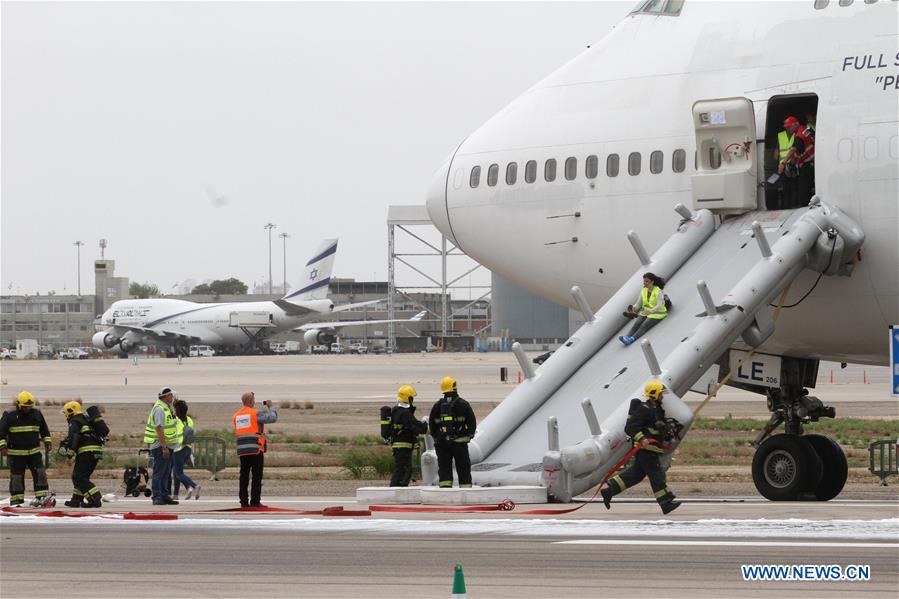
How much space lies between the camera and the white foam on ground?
14.9 metres

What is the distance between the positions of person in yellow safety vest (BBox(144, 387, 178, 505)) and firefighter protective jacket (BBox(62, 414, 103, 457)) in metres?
0.79

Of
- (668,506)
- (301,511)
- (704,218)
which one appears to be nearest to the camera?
(668,506)

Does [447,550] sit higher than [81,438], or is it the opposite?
[81,438]

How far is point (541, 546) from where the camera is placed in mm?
14266

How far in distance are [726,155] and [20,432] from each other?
10978mm

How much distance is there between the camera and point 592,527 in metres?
15.8

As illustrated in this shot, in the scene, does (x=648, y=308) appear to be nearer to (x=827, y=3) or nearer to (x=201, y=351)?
(x=827, y=3)

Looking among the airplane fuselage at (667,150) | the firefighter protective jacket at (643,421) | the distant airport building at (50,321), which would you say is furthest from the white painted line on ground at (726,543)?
the distant airport building at (50,321)

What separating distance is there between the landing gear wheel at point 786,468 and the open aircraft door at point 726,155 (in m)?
3.40

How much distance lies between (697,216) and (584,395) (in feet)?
10.4

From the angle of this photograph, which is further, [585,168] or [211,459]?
[211,459]

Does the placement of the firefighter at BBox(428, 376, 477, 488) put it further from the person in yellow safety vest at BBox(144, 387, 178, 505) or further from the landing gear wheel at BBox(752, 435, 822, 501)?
the person in yellow safety vest at BBox(144, 387, 178, 505)

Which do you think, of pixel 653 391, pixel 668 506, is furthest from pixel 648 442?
pixel 668 506
